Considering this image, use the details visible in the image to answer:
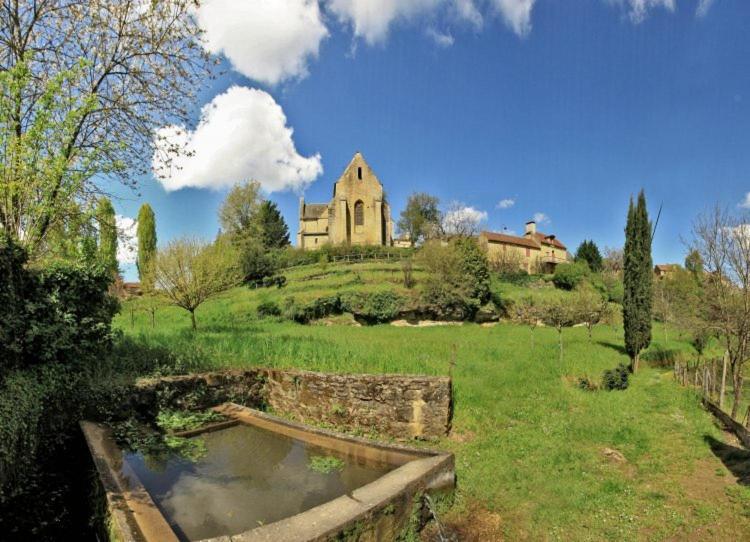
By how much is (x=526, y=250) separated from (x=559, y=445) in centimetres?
5496

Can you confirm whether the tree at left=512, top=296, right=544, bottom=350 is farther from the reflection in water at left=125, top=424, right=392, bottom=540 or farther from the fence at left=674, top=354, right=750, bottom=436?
the reflection in water at left=125, top=424, right=392, bottom=540

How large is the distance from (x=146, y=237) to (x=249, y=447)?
42.6m

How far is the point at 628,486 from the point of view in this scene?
6.81m

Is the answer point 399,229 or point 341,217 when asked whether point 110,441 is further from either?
point 399,229

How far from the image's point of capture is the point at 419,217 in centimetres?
6075

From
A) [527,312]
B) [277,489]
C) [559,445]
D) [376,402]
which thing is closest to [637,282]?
[527,312]

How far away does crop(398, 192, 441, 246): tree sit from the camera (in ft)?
198

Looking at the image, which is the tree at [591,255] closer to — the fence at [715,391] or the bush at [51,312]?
the fence at [715,391]

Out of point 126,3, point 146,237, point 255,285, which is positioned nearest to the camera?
point 126,3


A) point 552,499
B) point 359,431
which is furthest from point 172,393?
point 552,499

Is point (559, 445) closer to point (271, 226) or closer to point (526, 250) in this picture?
point (271, 226)

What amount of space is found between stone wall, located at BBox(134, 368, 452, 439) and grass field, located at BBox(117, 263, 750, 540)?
0.66 meters

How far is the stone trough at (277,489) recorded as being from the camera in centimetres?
413

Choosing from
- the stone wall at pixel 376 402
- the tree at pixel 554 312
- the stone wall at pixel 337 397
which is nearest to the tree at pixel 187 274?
the stone wall at pixel 337 397
